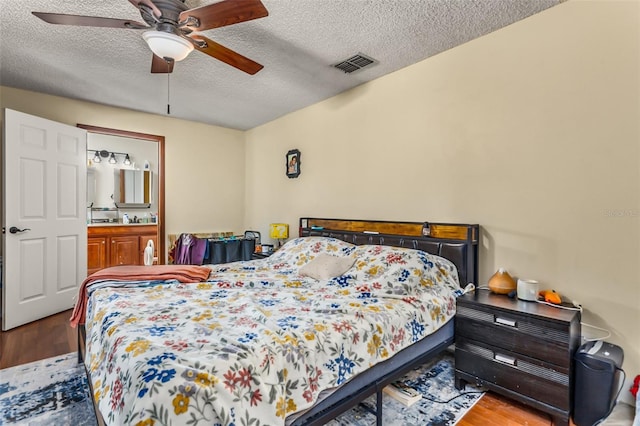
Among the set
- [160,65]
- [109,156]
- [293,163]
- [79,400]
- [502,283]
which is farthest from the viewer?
[109,156]

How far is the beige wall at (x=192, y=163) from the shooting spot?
4152 millimetres

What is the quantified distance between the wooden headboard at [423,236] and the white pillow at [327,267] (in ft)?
1.74

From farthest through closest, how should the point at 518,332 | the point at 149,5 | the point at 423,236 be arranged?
the point at 423,236, the point at 518,332, the point at 149,5

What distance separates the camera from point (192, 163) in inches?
196

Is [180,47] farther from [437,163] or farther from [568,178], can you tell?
[568,178]

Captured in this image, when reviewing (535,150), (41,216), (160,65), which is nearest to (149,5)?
(160,65)

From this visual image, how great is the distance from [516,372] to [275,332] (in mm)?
1538

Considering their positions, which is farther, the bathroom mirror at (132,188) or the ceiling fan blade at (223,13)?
the bathroom mirror at (132,188)

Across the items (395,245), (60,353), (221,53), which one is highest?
(221,53)

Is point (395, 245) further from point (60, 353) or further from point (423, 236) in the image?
point (60, 353)

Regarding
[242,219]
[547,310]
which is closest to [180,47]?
[547,310]

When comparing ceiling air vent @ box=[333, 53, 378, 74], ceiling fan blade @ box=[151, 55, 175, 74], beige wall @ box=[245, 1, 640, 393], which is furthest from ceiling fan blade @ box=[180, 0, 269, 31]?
beige wall @ box=[245, 1, 640, 393]

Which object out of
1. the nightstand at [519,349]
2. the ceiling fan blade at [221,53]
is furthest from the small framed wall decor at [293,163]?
the nightstand at [519,349]

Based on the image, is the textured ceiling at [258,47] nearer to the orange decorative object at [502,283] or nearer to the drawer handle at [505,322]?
the orange decorative object at [502,283]
